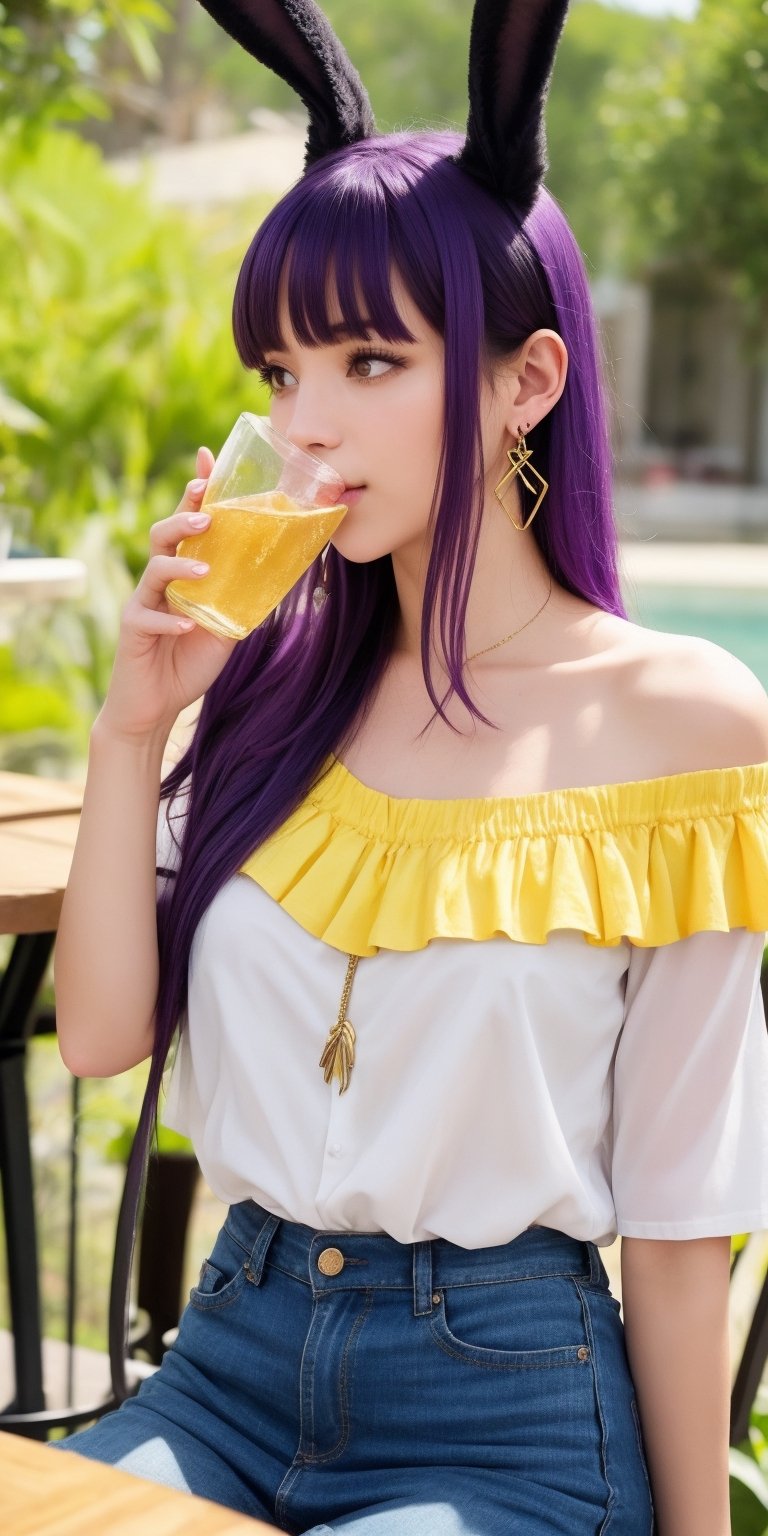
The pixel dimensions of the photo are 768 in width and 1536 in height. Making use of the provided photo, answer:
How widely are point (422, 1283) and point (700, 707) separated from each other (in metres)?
0.63

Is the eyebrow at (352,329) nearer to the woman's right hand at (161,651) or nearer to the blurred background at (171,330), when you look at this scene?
the woman's right hand at (161,651)

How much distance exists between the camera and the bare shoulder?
1.63 m

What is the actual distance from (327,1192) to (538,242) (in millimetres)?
1018

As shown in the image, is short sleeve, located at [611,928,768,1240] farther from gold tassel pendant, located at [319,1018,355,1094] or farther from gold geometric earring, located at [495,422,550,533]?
gold geometric earring, located at [495,422,550,533]

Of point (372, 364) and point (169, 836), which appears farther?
point (169, 836)

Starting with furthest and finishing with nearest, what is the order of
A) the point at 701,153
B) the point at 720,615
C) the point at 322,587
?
the point at 701,153 < the point at 720,615 < the point at 322,587

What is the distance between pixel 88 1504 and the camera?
103 centimetres

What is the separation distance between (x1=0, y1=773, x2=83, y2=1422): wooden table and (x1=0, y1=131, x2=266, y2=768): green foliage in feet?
12.2

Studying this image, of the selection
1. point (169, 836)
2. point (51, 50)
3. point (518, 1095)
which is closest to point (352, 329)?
point (169, 836)

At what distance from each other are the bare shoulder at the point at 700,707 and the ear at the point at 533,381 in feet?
1.00

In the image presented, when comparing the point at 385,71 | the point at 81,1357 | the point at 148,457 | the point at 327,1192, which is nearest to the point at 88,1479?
the point at 327,1192

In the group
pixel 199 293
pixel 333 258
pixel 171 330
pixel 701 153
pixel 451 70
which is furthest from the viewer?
pixel 451 70

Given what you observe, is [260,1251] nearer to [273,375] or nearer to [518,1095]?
[518,1095]

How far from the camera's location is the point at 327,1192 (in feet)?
5.29
